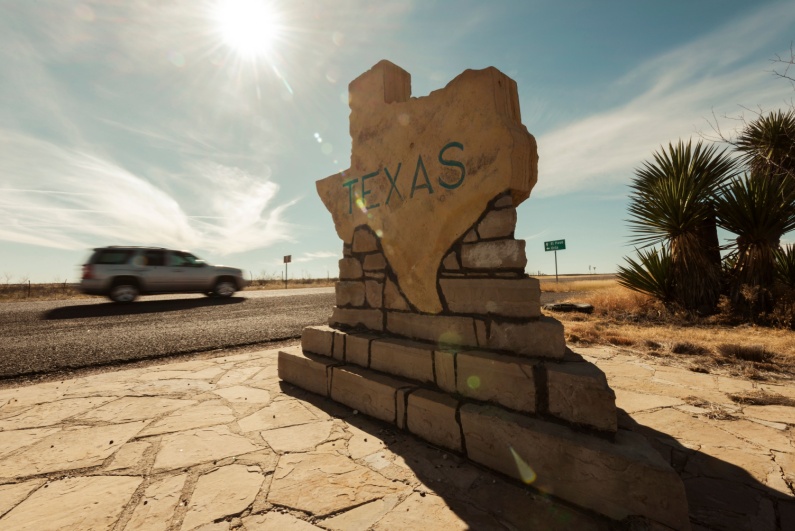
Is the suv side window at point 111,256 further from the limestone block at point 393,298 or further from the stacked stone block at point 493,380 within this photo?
the limestone block at point 393,298

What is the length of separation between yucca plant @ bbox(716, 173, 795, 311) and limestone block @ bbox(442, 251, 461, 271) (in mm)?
6041

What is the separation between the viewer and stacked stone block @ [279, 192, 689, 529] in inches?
55.4

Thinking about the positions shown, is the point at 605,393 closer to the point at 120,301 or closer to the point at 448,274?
the point at 448,274

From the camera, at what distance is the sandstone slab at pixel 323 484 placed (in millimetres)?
1479

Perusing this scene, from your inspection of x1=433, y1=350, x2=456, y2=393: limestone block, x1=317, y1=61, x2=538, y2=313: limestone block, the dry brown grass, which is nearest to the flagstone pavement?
x1=433, y1=350, x2=456, y2=393: limestone block

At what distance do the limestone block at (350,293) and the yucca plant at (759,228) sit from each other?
6384mm

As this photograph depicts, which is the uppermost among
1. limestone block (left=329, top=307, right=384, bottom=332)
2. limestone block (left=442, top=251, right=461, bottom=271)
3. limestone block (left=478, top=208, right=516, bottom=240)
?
limestone block (left=478, top=208, right=516, bottom=240)

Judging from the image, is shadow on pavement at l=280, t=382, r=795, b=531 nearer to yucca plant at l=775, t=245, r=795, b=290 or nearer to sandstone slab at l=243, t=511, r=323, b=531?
sandstone slab at l=243, t=511, r=323, b=531

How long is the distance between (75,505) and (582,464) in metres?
2.21

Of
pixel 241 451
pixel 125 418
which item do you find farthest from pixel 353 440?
pixel 125 418

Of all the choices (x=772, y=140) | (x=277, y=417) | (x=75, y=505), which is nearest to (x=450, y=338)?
(x=277, y=417)

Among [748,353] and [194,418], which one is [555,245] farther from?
[194,418]

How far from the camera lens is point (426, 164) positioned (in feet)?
8.36

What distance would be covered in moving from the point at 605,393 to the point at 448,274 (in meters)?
1.16
